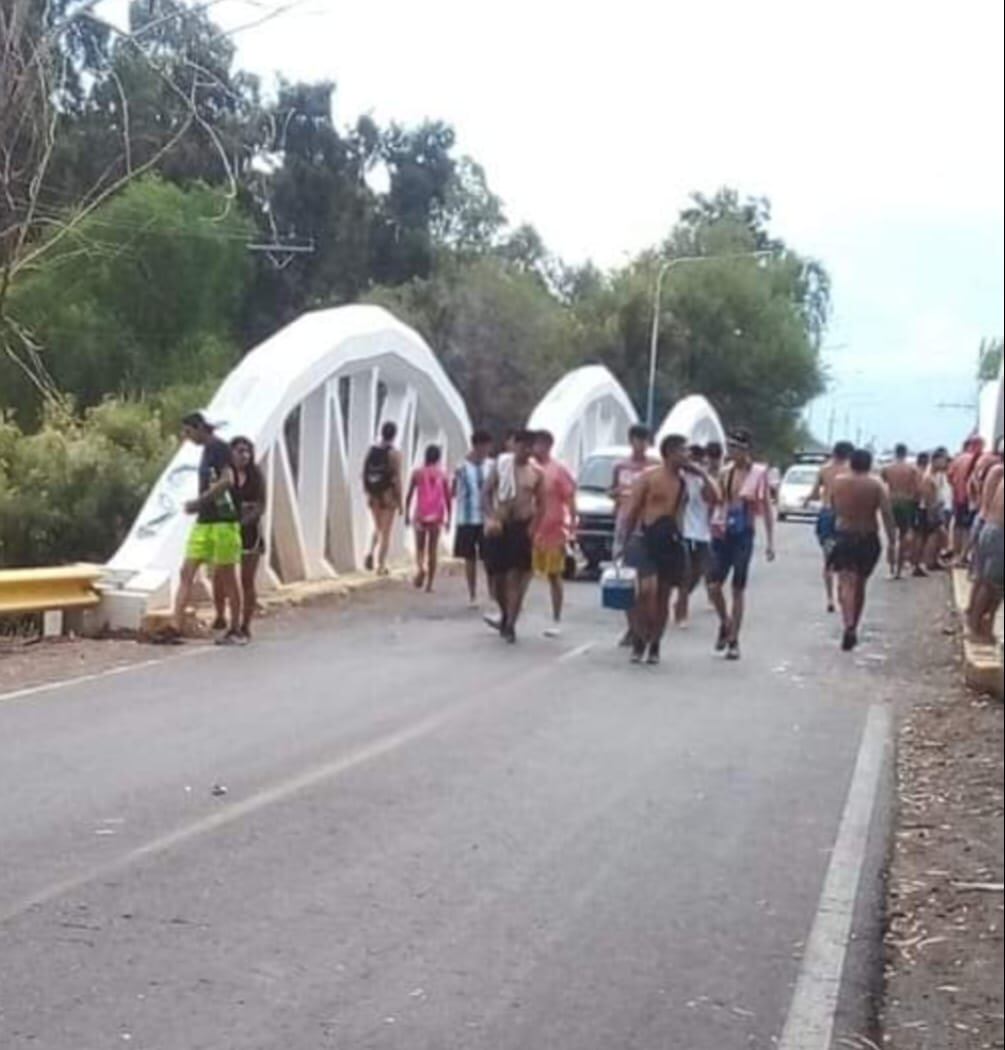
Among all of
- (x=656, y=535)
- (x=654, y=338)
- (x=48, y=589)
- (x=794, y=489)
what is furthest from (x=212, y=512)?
(x=794, y=489)

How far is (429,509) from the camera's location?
2153 cm

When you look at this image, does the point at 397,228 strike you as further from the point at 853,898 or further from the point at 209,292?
the point at 853,898

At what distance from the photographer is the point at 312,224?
25.9 meters

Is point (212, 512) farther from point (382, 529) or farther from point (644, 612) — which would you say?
point (382, 529)

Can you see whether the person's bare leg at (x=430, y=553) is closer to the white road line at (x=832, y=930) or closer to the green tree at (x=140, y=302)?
the green tree at (x=140, y=302)

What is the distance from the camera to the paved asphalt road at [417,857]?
5.77 meters

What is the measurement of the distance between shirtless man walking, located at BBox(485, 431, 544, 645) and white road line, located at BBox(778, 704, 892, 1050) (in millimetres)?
5999

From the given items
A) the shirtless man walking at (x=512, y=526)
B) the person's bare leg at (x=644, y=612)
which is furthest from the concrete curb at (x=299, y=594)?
the person's bare leg at (x=644, y=612)

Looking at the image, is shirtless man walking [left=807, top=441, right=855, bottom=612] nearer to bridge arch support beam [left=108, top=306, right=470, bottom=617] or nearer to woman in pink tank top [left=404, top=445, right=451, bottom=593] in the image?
woman in pink tank top [left=404, top=445, right=451, bottom=593]

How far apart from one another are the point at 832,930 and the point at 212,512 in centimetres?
921

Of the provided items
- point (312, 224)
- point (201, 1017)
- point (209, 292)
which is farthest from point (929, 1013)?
point (209, 292)

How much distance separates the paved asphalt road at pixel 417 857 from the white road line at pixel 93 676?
0.55ft

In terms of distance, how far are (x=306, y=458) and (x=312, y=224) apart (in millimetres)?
5017

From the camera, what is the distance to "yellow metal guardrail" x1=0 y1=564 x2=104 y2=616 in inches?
596
